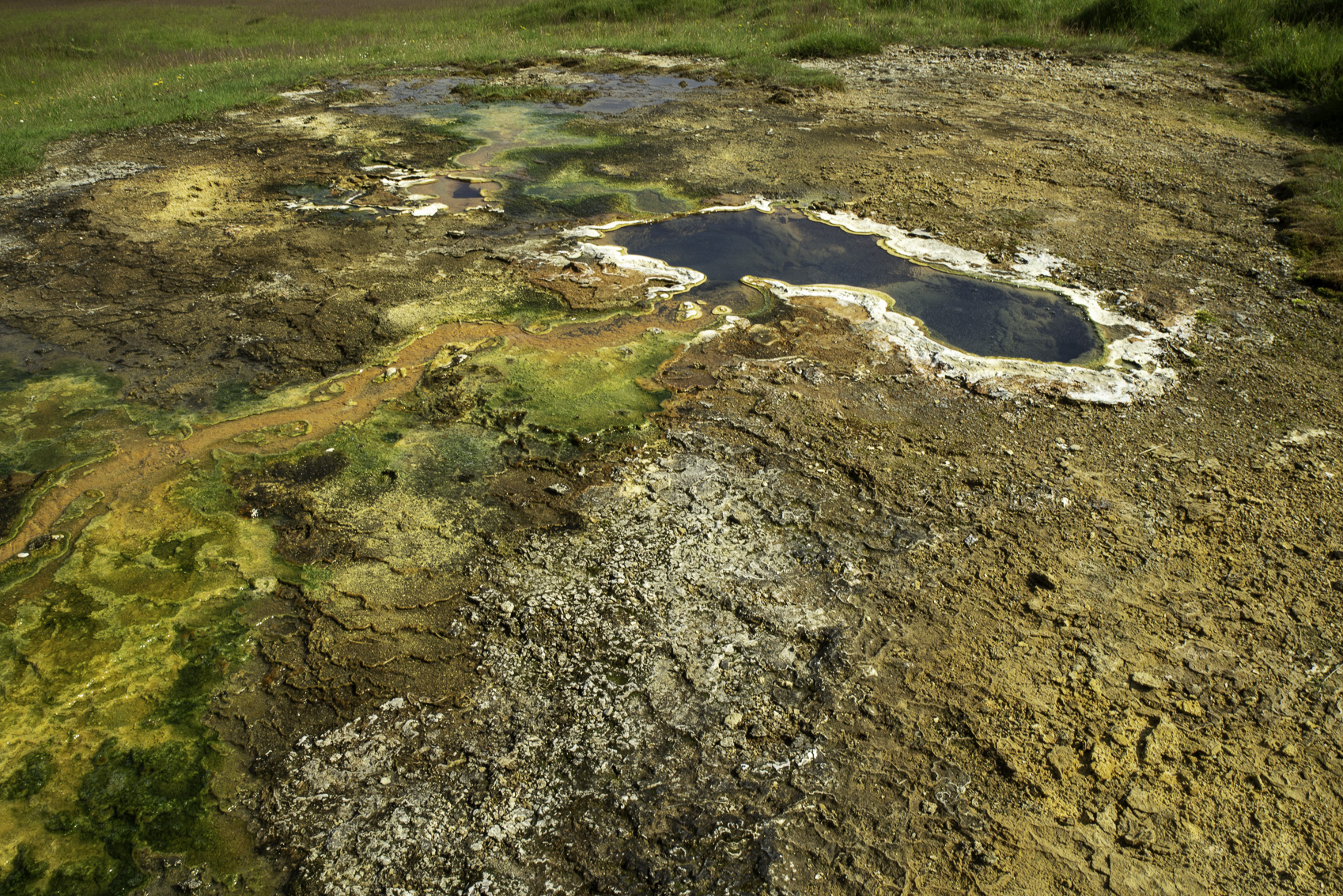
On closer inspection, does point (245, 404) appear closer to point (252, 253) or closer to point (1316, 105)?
point (252, 253)

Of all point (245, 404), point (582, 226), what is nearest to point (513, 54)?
point (582, 226)

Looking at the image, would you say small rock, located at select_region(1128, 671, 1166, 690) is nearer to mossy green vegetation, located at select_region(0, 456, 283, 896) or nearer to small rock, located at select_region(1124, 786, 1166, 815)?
small rock, located at select_region(1124, 786, 1166, 815)

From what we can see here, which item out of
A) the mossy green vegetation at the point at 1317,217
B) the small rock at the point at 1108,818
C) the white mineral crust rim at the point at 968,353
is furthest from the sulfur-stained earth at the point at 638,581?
the mossy green vegetation at the point at 1317,217

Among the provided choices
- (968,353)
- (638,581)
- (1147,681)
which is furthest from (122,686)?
(968,353)

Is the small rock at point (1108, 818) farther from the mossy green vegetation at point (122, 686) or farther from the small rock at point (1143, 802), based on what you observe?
the mossy green vegetation at point (122, 686)

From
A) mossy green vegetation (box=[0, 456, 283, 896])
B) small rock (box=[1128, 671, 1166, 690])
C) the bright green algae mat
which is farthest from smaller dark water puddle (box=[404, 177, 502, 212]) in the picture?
small rock (box=[1128, 671, 1166, 690])

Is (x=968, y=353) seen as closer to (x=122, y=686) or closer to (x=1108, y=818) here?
(x=1108, y=818)
